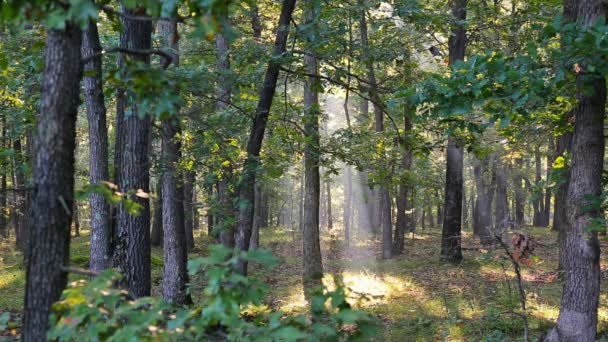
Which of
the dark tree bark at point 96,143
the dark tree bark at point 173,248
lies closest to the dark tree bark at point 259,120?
the dark tree bark at point 96,143

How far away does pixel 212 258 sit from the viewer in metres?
2.49

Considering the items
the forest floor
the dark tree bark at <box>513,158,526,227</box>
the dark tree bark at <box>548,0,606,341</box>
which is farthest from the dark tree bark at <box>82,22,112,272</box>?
the dark tree bark at <box>513,158,526,227</box>

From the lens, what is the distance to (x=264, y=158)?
840 cm

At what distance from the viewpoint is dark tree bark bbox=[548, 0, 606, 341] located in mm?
6477

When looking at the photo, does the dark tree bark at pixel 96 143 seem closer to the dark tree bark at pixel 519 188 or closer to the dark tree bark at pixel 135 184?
the dark tree bark at pixel 135 184

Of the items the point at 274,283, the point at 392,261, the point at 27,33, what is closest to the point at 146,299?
the point at 27,33

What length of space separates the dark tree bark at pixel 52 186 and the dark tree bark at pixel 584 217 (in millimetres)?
6023

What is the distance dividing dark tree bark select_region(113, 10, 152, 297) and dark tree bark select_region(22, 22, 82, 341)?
3.10 m

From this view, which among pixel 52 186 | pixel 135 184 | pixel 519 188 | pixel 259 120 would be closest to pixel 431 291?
pixel 259 120

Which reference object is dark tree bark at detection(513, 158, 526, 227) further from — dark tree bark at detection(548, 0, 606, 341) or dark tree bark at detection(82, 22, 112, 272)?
dark tree bark at detection(82, 22, 112, 272)

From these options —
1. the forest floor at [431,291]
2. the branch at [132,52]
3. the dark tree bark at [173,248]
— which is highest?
the branch at [132,52]

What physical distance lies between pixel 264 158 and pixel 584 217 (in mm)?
4808

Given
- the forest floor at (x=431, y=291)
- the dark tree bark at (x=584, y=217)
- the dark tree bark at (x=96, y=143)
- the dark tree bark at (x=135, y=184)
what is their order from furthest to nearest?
the forest floor at (x=431, y=291) → the dark tree bark at (x=96, y=143) → the dark tree bark at (x=584, y=217) → the dark tree bark at (x=135, y=184)

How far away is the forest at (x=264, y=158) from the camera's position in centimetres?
277
